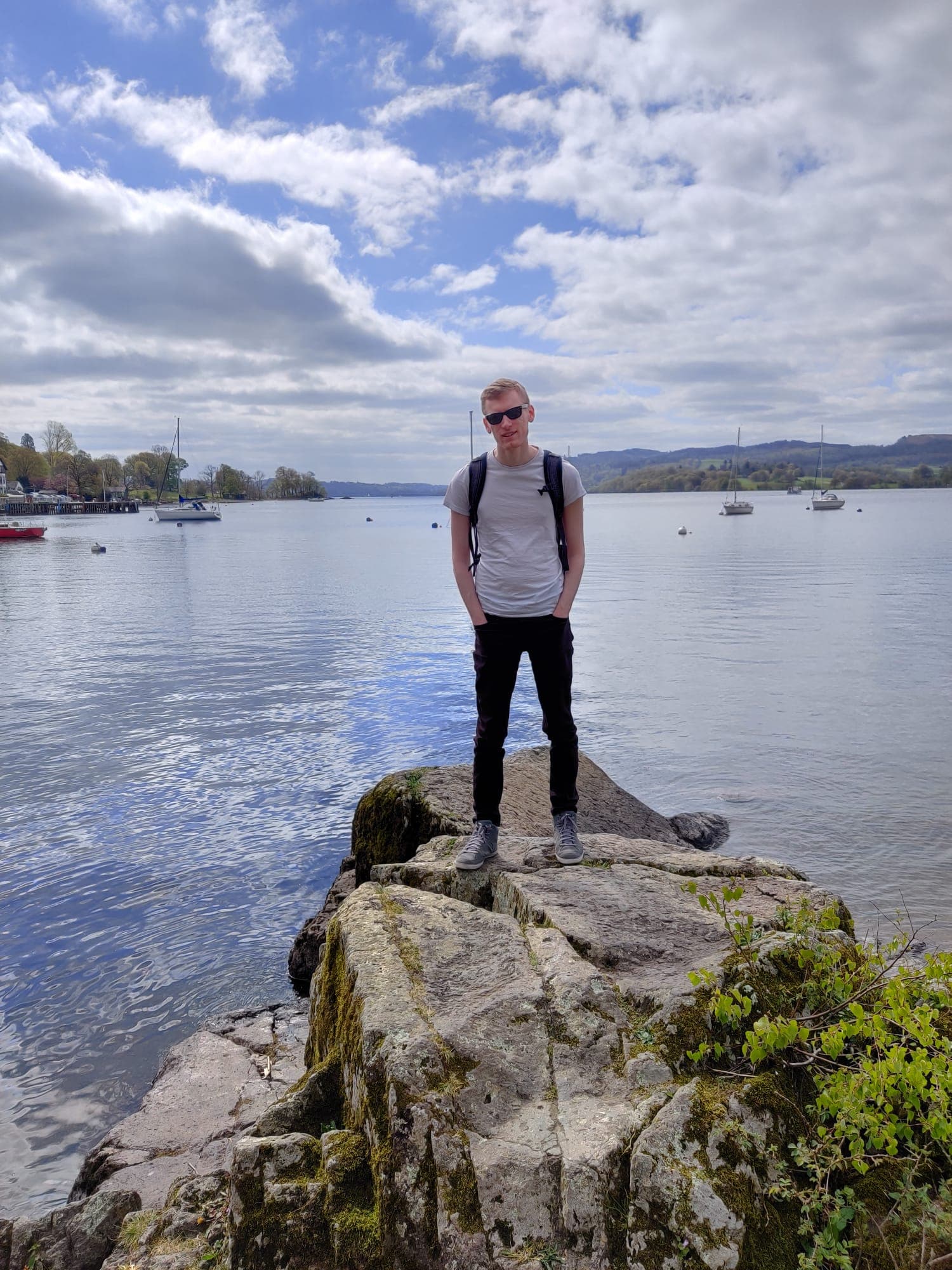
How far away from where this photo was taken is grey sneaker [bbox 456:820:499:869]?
220 inches

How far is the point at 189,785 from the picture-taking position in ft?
44.5

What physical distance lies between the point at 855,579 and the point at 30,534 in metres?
83.8

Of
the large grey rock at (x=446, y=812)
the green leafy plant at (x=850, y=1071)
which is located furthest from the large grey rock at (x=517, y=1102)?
the large grey rock at (x=446, y=812)

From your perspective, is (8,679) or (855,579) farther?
(855,579)

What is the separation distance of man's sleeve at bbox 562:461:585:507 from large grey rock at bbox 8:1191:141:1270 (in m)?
4.58

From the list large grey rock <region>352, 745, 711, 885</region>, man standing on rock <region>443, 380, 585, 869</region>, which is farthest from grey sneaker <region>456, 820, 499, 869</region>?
large grey rock <region>352, 745, 711, 885</region>

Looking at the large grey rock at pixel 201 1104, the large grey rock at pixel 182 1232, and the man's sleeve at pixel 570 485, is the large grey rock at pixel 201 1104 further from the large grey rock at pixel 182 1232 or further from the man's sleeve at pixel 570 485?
the man's sleeve at pixel 570 485

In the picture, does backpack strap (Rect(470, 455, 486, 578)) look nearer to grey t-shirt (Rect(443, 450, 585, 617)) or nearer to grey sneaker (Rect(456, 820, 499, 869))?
grey t-shirt (Rect(443, 450, 585, 617))

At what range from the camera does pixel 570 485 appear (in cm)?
557

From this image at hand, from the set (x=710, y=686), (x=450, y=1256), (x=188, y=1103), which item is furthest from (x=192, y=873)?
(x=710, y=686)

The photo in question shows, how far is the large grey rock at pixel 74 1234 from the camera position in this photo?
4.17 metres

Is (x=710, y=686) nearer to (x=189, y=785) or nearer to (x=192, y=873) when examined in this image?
(x=189, y=785)

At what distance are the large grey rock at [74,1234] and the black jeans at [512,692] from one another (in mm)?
2888

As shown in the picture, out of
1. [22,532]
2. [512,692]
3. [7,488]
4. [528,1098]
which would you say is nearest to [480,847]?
[512,692]
